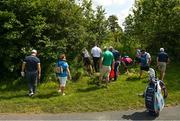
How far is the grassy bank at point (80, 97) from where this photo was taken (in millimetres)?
15070

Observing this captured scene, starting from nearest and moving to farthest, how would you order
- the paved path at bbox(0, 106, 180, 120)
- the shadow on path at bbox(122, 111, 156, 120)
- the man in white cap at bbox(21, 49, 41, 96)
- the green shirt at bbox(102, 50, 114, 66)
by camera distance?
the shadow on path at bbox(122, 111, 156, 120)
the paved path at bbox(0, 106, 180, 120)
the man in white cap at bbox(21, 49, 41, 96)
the green shirt at bbox(102, 50, 114, 66)

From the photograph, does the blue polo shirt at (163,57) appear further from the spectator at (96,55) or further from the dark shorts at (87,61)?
the dark shorts at (87,61)

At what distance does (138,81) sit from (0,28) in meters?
6.46

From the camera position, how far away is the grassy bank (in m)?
15.1

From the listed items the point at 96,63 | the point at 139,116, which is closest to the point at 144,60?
the point at 96,63

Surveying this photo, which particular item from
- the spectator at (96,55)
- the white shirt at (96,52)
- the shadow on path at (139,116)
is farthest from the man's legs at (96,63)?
the shadow on path at (139,116)

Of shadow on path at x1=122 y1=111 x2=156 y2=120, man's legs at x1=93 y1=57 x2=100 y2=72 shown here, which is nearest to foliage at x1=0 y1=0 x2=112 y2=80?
man's legs at x1=93 y1=57 x2=100 y2=72

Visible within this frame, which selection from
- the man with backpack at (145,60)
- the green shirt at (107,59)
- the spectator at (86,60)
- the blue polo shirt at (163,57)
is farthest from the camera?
the spectator at (86,60)

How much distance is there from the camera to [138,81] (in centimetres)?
1934

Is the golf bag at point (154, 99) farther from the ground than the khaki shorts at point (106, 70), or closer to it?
closer to it

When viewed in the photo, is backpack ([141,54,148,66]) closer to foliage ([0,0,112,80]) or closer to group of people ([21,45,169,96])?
group of people ([21,45,169,96])

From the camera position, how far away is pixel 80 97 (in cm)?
1641

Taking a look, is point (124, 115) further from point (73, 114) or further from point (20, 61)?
point (20, 61)

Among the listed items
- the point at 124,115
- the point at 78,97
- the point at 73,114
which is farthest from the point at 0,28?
the point at 124,115
